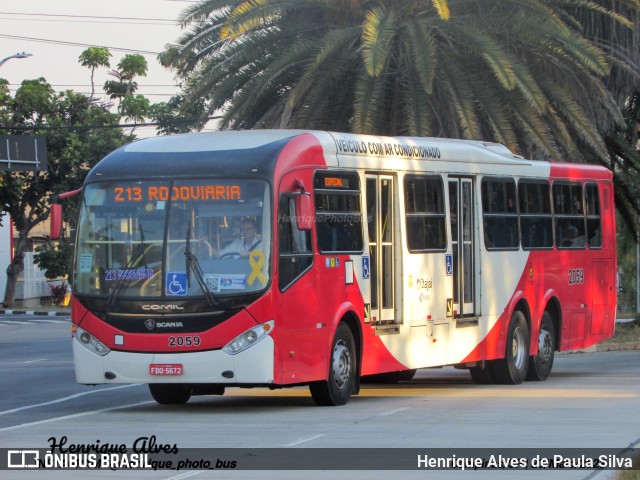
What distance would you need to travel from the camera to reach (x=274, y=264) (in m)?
14.6

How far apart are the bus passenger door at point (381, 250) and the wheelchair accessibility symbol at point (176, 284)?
263 centimetres

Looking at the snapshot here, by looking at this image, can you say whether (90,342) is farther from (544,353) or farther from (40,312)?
(40,312)

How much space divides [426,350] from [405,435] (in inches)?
195

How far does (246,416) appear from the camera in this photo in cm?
1458

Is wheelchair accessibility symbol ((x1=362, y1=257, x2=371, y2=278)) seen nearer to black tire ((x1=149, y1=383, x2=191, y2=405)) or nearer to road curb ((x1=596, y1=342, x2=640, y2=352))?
black tire ((x1=149, y1=383, x2=191, y2=405))

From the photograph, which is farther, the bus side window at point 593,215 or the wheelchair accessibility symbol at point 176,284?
the bus side window at point 593,215

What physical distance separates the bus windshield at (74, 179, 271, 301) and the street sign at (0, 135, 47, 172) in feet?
103

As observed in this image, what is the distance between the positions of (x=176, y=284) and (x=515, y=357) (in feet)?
21.5

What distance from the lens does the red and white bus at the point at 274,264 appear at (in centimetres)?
1453

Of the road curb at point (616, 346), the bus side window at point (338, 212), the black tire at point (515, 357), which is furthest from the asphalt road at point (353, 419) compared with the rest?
the road curb at point (616, 346)

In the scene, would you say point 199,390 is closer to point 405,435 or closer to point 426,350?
point 426,350

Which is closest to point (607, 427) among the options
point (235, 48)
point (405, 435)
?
point (405, 435)

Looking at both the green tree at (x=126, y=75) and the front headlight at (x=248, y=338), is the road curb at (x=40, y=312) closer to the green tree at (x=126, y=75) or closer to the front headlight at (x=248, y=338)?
the green tree at (x=126, y=75)

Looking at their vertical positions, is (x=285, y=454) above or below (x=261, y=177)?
below
